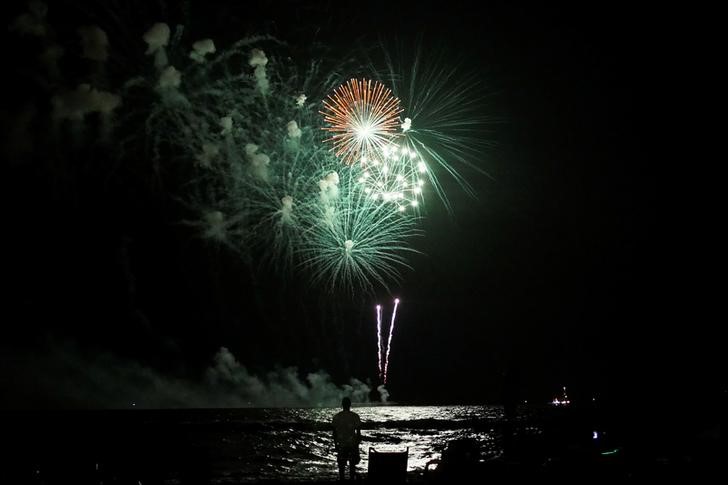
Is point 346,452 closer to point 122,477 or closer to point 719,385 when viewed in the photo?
point 122,477

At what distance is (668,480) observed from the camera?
8.55m

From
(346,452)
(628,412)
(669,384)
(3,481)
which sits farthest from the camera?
(669,384)

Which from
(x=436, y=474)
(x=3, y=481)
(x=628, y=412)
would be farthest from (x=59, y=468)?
(x=628, y=412)

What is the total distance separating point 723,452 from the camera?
378 inches

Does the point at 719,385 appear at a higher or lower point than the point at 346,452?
higher

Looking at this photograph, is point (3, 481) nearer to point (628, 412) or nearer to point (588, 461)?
point (588, 461)

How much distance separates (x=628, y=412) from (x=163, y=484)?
18895 millimetres

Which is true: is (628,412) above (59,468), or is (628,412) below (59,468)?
above

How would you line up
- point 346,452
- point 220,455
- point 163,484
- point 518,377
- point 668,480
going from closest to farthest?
1. point 668,480
2. point 346,452
3. point 163,484
4. point 518,377
5. point 220,455

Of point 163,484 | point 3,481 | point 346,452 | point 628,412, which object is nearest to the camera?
point 3,481

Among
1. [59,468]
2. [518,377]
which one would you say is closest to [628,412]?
[518,377]

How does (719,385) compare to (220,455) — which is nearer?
(719,385)

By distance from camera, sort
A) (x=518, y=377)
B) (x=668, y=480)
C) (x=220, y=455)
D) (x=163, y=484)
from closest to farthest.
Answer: (x=668, y=480) < (x=163, y=484) < (x=518, y=377) < (x=220, y=455)

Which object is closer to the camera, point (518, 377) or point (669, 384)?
point (518, 377)
